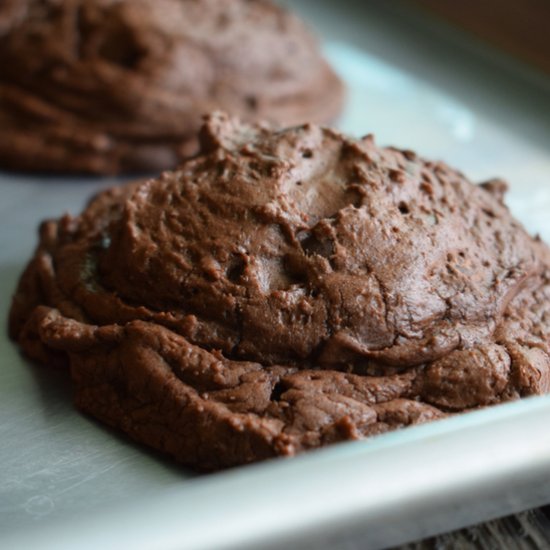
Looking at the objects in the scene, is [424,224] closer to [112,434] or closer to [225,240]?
[225,240]

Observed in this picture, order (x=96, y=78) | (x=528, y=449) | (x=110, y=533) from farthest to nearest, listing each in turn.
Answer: (x=96, y=78)
(x=528, y=449)
(x=110, y=533)

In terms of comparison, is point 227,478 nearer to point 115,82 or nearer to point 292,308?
point 292,308

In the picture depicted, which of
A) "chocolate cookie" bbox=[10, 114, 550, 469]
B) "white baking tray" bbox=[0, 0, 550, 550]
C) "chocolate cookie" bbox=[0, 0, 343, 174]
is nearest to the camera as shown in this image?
"white baking tray" bbox=[0, 0, 550, 550]

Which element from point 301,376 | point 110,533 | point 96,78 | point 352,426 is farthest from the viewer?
point 96,78

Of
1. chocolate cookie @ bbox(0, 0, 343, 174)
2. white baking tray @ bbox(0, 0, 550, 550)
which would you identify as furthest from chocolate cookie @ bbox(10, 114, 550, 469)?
chocolate cookie @ bbox(0, 0, 343, 174)

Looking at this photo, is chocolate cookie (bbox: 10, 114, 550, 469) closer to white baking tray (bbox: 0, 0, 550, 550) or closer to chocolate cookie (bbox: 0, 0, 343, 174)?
white baking tray (bbox: 0, 0, 550, 550)

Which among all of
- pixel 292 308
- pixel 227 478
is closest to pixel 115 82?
pixel 292 308

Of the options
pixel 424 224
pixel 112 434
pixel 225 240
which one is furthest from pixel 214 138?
pixel 112 434

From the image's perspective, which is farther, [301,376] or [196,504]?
[301,376]
